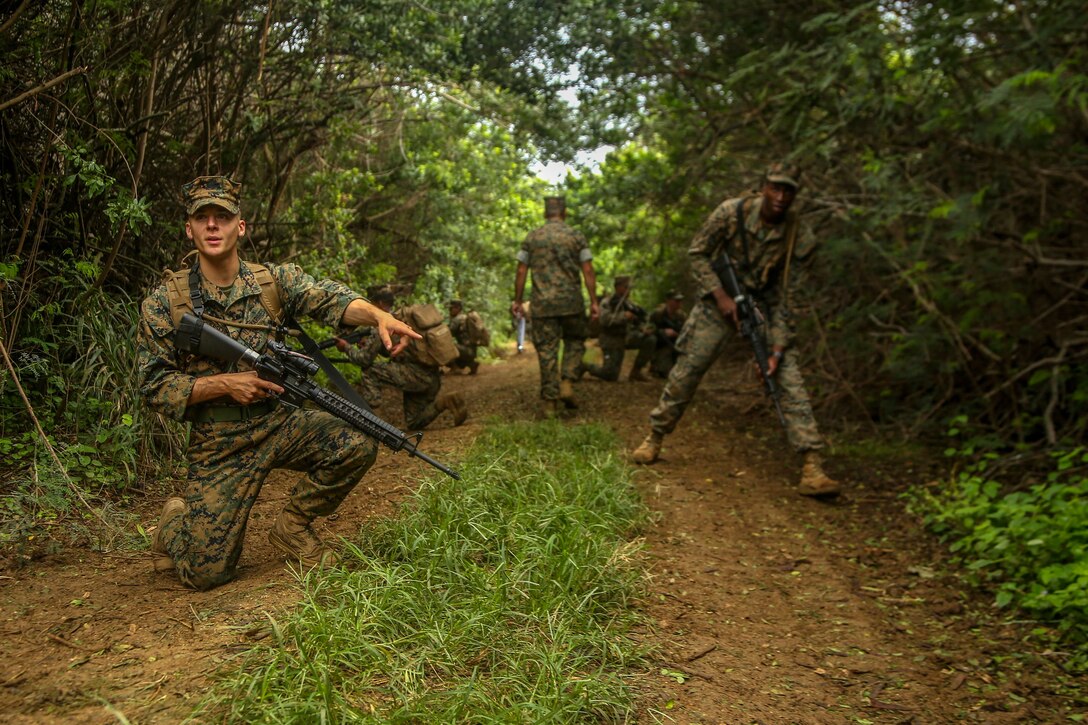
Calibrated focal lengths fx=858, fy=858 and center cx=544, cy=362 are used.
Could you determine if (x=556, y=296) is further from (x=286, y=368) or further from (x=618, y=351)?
(x=286, y=368)

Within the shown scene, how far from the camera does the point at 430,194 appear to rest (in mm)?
12352

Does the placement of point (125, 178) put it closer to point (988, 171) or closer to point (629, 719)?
point (629, 719)

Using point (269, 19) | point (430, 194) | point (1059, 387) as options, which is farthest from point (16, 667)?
point (430, 194)

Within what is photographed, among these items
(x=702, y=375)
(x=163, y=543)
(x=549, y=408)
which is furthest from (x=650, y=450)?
(x=163, y=543)

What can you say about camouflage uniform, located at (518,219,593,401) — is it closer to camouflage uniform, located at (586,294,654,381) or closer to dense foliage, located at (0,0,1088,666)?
dense foliage, located at (0,0,1088,666)

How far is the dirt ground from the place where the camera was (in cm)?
315

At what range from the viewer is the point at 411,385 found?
7586mm

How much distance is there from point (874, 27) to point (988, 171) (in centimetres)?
162

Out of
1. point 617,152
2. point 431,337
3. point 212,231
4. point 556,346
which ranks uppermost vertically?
point 617,152

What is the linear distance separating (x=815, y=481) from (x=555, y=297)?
3.31 metres

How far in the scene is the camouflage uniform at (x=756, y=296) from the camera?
6352mm

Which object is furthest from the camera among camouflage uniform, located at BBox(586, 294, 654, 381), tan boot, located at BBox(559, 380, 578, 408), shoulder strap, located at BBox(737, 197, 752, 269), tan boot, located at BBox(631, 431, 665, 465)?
camouflage uniform, located at BBox(586, 294, 654, 381)

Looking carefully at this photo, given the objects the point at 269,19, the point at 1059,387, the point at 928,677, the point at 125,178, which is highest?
the point at 269,19

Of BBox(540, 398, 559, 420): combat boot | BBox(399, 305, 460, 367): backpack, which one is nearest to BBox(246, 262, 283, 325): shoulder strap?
BBox(399, 305, 460, 367): backpack
